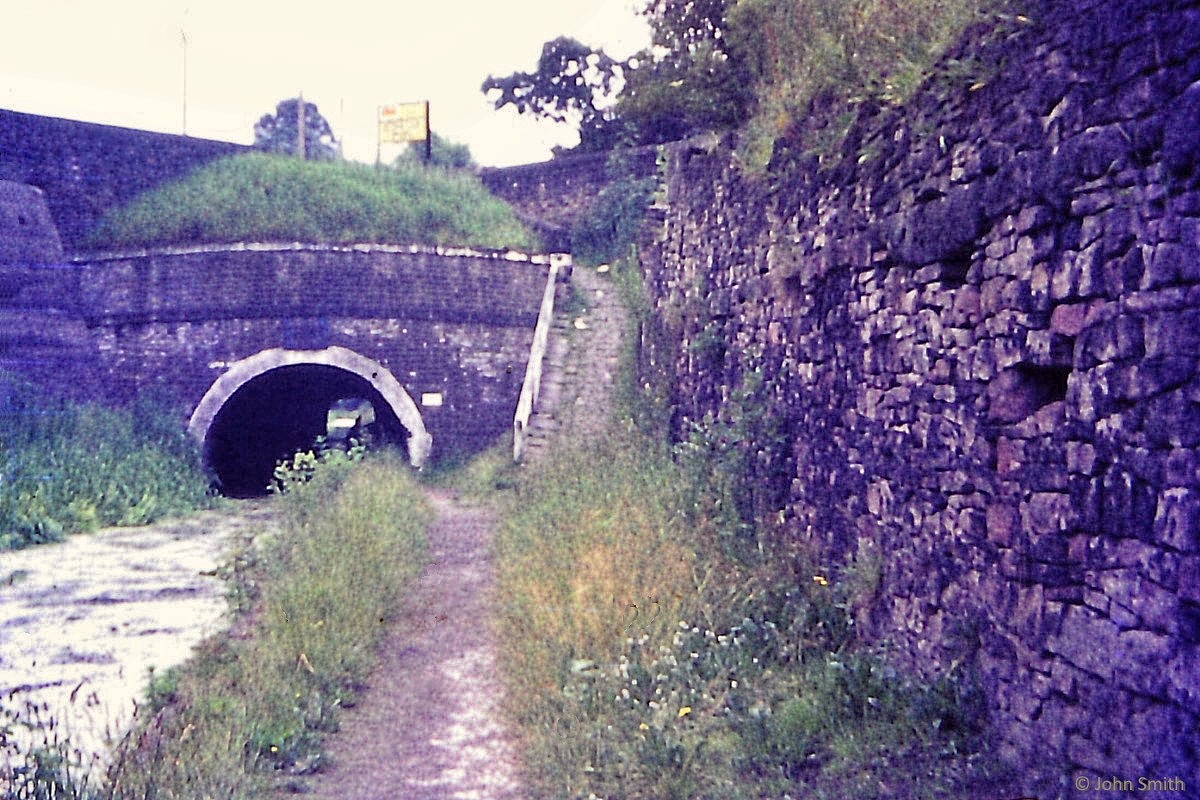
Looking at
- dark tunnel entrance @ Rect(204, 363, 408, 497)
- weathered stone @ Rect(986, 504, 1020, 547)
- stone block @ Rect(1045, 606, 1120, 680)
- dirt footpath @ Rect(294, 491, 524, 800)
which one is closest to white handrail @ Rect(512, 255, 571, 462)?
dark tunnel entrance @ Rect(204, 363, 408, 497)

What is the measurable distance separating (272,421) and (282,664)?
1446 centimetres

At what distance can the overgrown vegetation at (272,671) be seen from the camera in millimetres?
4336

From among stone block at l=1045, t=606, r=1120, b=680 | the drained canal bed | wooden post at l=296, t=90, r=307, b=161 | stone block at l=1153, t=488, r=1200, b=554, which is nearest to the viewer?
stone block at l=1153, t=488, r=1200, b=554

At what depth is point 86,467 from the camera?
13.9 meters

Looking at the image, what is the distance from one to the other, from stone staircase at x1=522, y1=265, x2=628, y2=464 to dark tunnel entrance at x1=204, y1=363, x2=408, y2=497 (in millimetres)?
3568

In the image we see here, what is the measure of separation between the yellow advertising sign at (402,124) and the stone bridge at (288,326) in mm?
10899

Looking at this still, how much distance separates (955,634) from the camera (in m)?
4.49

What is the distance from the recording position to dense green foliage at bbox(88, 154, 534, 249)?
17172 millimetres

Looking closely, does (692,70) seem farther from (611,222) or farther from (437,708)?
(611,222)

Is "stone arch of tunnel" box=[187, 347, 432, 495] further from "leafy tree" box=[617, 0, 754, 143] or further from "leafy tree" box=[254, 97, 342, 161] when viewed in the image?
"leafy tree" box=[254, 97, 342, 161]

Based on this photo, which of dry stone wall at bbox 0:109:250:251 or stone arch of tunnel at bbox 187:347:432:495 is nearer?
stone arch of tunnel at bbox 187:347:432:495

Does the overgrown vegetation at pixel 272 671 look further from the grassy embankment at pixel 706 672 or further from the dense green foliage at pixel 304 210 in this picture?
the dense green foliage at pixel 304 210

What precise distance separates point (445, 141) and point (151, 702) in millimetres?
32115

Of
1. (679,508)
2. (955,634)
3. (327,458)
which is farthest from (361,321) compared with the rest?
(955,634)
